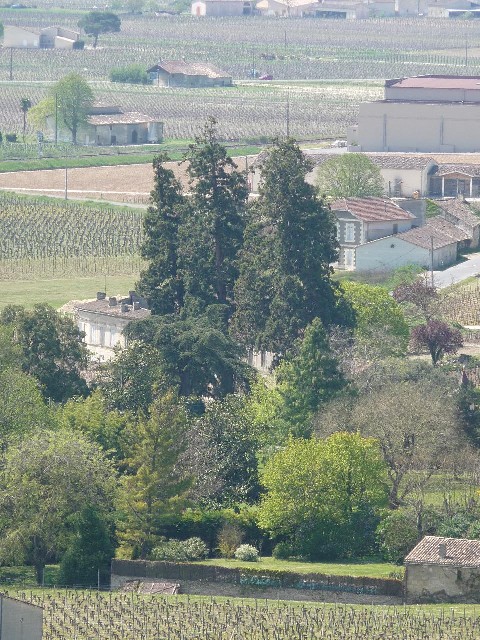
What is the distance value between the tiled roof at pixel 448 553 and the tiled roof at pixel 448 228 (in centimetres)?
5055

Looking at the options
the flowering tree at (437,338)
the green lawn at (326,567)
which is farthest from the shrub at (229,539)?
the flowering tree at (437,338)

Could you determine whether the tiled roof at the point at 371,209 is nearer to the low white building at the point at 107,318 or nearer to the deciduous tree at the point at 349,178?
the deciduous tree at the point at 349,178

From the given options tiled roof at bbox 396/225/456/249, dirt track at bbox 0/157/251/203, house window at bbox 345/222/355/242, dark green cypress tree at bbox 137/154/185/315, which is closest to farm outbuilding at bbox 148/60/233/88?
dirt track at bbox 0/157/251/203

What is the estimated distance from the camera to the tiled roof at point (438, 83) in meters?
Answer: 142

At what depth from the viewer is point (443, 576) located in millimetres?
51594

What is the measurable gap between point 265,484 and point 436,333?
19.4 metres

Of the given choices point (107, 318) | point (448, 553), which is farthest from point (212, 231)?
point (448, 553)

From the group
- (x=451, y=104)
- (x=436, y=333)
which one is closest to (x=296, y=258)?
(x=436, y=333)

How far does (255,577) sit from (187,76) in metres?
144

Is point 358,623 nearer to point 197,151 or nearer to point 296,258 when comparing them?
point 296,258

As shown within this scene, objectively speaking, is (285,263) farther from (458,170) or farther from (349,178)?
(458,170)

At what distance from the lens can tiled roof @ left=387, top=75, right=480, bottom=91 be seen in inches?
5576

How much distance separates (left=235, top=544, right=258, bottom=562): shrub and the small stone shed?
549cm

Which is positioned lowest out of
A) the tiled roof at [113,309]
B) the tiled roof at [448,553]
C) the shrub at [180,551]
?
the shrub at [180,551]
